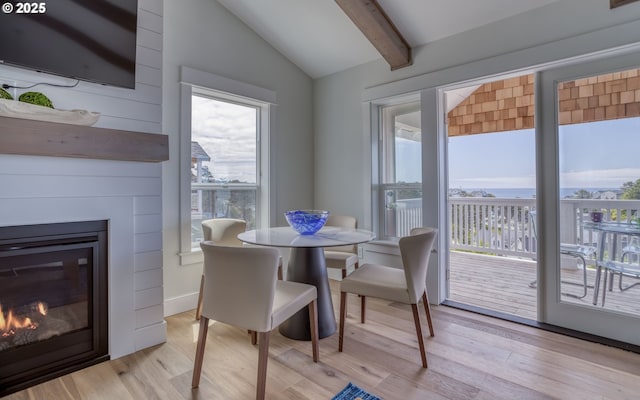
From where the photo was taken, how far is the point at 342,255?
287 centimetres

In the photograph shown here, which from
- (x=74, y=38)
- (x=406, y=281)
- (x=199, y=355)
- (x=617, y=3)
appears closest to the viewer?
(x=199, y=355)

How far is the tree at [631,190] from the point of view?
2.10 metres

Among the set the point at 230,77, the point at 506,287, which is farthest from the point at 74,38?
the point at 506,287

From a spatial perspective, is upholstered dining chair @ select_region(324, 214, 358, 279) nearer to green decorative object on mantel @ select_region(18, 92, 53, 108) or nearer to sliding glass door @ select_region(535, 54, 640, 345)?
sliding glass door @ select_region(535, 54, 640, 345)

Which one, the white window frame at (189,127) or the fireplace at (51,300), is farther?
the white window frame at (189,127)

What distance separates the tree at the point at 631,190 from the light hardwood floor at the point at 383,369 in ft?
3.30

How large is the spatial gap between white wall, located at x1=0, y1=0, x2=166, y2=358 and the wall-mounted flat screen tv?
2.9 inches

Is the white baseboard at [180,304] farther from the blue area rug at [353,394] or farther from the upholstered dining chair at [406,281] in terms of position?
the blue area rug at [353,394]

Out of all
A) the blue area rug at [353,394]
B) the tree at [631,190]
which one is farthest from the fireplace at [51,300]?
the tree at [631,190]

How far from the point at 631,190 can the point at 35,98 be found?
11.9ft

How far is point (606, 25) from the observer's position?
2.08 metres

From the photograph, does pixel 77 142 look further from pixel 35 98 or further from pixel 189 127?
pixel 189 127

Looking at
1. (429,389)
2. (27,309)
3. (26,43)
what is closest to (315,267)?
(429,389)

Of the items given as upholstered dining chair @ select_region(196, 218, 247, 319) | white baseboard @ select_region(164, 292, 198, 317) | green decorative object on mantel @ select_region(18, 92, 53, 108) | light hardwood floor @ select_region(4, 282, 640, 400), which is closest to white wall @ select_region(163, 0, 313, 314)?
white baseboard @ select_region(164, 292, 198, 317)
